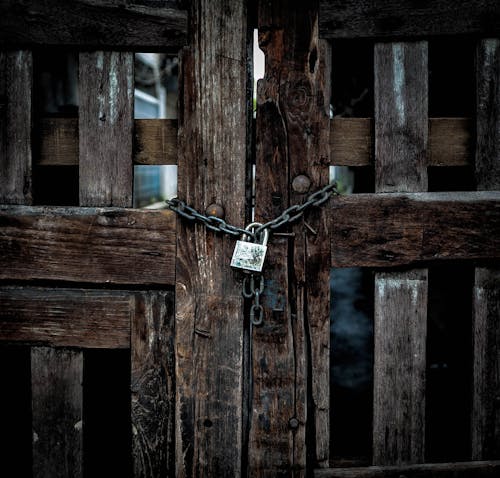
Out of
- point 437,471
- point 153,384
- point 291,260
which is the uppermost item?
point 291,260

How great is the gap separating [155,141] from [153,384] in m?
0.71

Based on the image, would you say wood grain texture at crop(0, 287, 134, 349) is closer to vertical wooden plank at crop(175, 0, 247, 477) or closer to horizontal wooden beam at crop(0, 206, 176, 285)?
horizontal wooden beam at crop(0, 206, 176, 285)

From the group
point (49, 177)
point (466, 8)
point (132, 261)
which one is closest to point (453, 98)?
point (466, 8)

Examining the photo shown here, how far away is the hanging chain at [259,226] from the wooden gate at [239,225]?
4 centimetres

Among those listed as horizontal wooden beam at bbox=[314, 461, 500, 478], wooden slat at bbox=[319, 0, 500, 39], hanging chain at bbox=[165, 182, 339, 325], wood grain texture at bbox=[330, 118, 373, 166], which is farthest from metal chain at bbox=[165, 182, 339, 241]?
horizontal wooden beam at bbox=[314, 461, 500, 478]

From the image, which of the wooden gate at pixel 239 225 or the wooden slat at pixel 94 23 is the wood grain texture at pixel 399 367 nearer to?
the wooden gate at pixel 239 225

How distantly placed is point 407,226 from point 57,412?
3.81ft

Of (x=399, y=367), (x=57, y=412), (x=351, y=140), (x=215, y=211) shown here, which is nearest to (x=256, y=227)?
(x=215, y=211)

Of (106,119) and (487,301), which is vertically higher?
(106,119)

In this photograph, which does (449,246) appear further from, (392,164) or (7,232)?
(7,232)

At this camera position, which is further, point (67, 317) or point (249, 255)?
point (67, 317)

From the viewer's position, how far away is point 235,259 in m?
1.15

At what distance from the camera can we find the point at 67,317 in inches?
49.7

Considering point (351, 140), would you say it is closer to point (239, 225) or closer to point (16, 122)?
point (239, 225)
